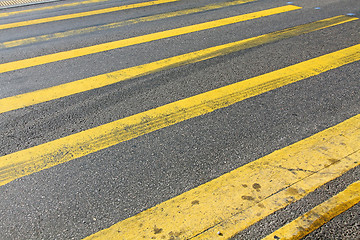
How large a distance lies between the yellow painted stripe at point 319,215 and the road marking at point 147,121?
1.57 m

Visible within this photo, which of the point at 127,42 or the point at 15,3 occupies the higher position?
the point at 15,3

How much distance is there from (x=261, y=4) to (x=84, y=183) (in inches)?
→ 232

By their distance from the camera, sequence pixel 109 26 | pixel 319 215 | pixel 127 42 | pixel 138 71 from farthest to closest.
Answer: pixel 109 26
pixel 127 42
pixel 138 71
pixel 319 215

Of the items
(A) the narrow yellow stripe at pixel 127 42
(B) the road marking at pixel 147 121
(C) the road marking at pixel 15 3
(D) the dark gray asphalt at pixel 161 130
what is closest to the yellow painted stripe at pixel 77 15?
(D) the dark gray asphalt at pixel 161 130

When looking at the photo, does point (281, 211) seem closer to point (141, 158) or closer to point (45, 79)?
point (141, 158)

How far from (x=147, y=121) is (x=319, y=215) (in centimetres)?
186

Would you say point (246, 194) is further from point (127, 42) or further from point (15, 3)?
point (15, 3)

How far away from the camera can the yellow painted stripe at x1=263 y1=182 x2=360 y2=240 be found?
2.42m

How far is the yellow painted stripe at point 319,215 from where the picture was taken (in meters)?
2.42

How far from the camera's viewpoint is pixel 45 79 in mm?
4641

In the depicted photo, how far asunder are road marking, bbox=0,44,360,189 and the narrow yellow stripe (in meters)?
2.05

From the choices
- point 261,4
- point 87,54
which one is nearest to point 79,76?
point 87,54

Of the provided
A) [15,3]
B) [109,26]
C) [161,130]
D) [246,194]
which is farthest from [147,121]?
[15,3]

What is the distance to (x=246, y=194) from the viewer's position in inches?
108
